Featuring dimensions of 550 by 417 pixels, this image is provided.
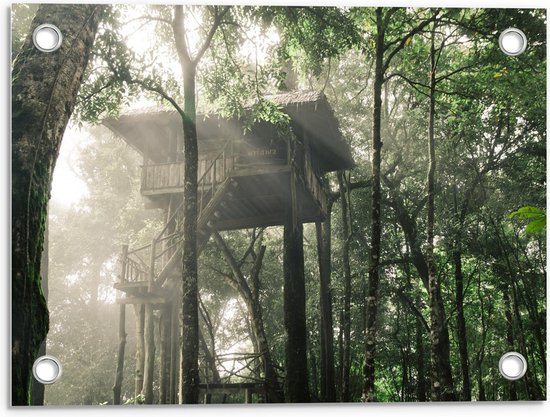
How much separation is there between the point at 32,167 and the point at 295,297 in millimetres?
7219

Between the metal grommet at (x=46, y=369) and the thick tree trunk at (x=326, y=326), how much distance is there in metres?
6.79

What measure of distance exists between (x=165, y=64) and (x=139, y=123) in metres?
4.08

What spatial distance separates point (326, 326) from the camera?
34.5 feet

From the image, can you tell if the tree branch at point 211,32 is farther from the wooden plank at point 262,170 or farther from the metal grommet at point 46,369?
the metal grommet at point 46,369

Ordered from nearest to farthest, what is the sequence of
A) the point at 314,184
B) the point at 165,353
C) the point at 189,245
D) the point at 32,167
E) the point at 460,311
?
the point at 32,167, the point at 189,245, the point at 460,311, the point at 314,184, the point at 165,353

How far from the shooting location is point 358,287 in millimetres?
10383

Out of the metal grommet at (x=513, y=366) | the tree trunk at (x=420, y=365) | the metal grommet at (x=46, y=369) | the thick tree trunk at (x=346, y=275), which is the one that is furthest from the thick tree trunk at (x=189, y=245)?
the tree trunk at (x=420, y=365)

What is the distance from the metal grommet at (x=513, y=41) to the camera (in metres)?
4.38

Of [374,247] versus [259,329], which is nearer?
[374,247]

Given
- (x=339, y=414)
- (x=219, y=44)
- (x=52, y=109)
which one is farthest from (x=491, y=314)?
(x=52, y=109)

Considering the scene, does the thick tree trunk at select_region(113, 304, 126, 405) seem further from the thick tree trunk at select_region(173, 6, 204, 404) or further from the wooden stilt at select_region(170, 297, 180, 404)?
the thick tree trunk at select_region(173, 6, 204, 404)

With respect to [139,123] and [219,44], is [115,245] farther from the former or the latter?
[219,44]

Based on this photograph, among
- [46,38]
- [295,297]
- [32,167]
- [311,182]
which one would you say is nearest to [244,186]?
[311,182]

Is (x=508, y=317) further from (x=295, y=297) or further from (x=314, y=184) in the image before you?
(x=314, y=184)
